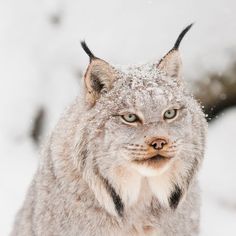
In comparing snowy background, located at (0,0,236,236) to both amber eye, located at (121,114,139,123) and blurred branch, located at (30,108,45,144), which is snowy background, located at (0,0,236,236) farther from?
amber eye, located at (121,114,139,123)

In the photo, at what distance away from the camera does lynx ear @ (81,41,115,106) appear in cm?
455

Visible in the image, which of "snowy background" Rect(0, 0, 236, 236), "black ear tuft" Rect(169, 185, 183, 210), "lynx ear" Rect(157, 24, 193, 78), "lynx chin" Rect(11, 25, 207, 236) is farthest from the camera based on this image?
"snowy background" Rect(0, 0, 236, 236)

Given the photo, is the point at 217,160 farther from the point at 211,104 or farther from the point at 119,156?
the point at 119,156

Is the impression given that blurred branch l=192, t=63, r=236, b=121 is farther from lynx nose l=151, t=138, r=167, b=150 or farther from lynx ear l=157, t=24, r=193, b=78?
lynx nose l=151, t=138, r=167, b=150

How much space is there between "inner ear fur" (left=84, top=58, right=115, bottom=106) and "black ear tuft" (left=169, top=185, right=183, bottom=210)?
0.77 m

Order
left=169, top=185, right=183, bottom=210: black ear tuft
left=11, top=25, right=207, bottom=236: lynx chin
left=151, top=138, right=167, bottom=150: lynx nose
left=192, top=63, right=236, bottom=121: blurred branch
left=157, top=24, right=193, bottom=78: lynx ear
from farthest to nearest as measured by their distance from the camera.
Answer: left=192, top=63, right=236, bottom=121: blurred branch, left=169, top=185, right=183, bottom=210: black ear tuft, left=157, top=24, right=193, bottom=78: lynx ear, left=11, top=25, right=207, bottom=236: lynx chin, left=151, top=138, right=167, bottom=150: lynx nose

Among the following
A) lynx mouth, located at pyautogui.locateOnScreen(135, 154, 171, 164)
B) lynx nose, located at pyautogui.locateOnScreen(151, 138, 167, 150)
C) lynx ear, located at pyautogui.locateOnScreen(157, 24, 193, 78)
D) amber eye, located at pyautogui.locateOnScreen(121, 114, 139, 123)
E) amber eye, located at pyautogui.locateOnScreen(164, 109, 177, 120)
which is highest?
lynx ear, located at pyautogui.locateOnScreen(157, 24, 193, 78)

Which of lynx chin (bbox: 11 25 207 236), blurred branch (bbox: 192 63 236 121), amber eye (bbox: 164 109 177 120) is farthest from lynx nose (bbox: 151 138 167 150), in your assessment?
blurred branch (bbox: 192 63 236 121)

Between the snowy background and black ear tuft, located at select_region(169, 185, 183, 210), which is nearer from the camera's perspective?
black ear tuft, located at select_region(169, 185, 183, 210)

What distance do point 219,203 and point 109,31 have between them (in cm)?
240

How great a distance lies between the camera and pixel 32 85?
8469 mm

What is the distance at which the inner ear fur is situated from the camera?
4547mm

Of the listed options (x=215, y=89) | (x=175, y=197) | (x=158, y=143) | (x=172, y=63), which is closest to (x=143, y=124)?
(x=158, y=143)

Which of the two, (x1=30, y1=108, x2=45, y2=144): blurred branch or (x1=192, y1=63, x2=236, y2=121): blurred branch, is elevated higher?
(x1=30, y1=108, x2=45, y2=144): blurred branch
